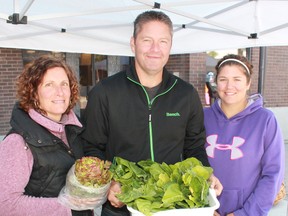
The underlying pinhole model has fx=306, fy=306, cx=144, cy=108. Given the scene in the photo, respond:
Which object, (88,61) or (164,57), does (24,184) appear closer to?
(164,57)

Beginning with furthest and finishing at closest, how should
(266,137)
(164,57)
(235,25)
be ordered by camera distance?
(235,25), (266,137), (164,57)

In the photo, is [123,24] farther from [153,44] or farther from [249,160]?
[249,160]

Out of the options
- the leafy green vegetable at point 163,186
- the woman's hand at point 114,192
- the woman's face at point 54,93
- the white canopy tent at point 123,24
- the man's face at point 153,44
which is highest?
the white canopy tent at point 123,24

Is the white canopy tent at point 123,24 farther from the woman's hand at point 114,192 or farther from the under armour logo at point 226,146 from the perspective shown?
the woman's hand at point 114,192

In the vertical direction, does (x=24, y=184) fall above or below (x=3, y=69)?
below

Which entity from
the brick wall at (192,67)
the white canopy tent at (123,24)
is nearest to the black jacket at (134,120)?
the white canopy tent at (123,24)

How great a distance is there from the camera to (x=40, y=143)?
167 cm

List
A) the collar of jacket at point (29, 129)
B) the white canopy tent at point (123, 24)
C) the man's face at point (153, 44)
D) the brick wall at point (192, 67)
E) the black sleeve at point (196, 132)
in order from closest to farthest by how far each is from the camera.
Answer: the collar of jacket at point (29, 129), the man's face at point (153, 44), the black sleeve at point (196, 132), the white canopy tent at point (123, 24), the brick wall at point (192, 67)

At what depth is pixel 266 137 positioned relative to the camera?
2197mm

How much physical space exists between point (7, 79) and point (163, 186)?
6.29 m

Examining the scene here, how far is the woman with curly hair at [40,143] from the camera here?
159 centimetres

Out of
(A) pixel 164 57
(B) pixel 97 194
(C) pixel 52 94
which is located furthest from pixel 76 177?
(A) pixel 164 57

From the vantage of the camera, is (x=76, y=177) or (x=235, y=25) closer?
(x=76, y=177)

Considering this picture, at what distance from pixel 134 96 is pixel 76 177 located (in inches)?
29.9
